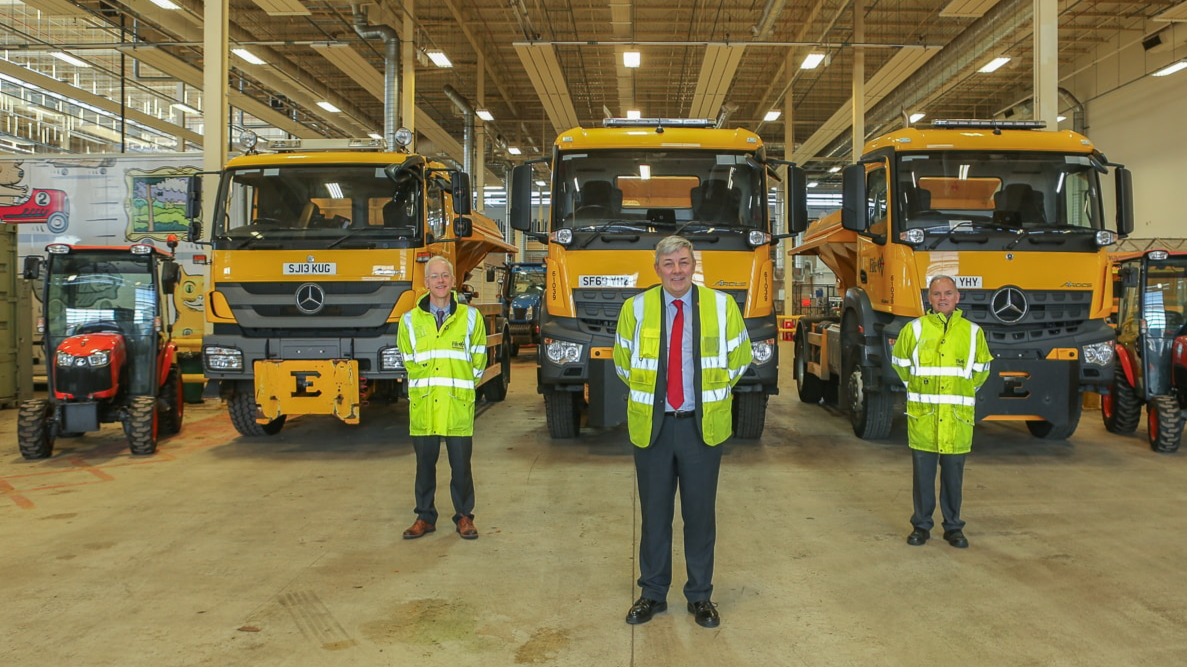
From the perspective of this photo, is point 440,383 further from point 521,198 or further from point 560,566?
point 521,198

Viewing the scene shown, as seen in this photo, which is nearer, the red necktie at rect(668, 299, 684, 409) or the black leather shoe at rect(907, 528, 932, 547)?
the red necktie at rect(668, 299, 684, 409)

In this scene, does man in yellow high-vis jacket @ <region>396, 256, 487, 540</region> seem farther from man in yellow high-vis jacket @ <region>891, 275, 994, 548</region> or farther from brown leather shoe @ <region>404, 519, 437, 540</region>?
man in yellow high-vis jacket @ <region>891, 275, 994, 548</region>

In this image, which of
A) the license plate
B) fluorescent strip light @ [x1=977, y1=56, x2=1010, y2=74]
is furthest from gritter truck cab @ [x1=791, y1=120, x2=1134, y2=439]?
fluorescent strip light @ [x1=977, y1=56, x2=1010, y2=74]

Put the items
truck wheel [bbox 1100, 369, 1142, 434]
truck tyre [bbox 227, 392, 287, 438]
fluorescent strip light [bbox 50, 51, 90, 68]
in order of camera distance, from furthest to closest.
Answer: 1. fluorescent strip light [bbox 50, 51, 90, 68]
2. truck wheel [bbox 1100, 369, 1142, 434]
3. truck tyre [bbox 227, 392, 287, 438]

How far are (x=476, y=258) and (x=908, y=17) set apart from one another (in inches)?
513

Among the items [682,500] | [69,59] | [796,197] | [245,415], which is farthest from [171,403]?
[69,59]

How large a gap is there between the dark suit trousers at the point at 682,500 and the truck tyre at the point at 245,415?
564 centimetres

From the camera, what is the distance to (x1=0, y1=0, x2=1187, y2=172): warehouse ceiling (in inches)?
629

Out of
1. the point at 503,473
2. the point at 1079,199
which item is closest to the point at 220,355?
the point at 503,473

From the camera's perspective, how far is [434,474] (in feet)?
17.0

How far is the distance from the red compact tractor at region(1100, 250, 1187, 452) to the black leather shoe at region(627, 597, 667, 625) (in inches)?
250

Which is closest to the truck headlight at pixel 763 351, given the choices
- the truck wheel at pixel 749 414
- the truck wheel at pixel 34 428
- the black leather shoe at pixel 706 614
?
the truck wheel at pixel 749 414

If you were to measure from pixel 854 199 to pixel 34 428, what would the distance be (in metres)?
7.86

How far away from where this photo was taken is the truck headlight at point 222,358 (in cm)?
761
